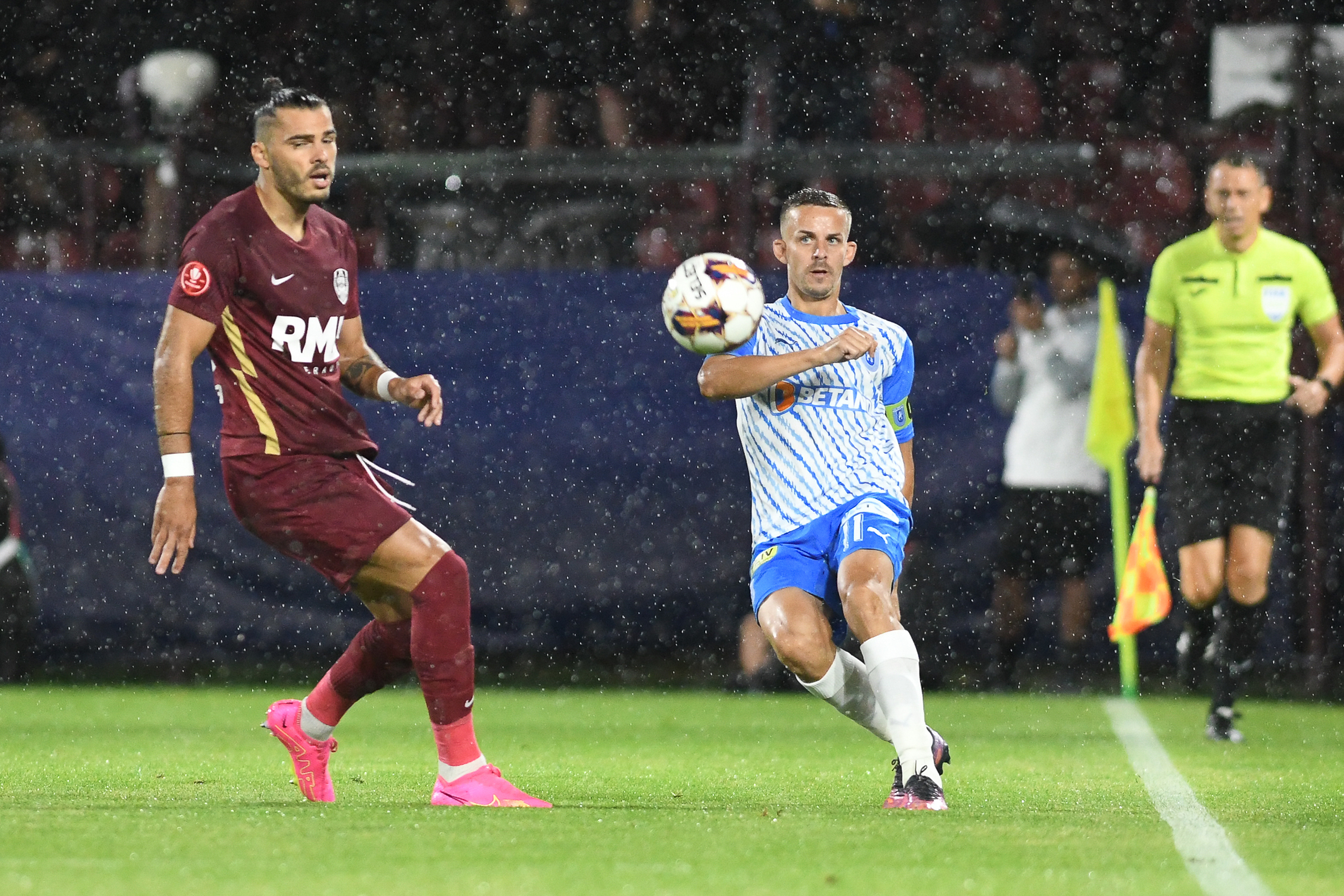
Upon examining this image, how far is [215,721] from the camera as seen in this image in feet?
30.5

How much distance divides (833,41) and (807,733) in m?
6.79

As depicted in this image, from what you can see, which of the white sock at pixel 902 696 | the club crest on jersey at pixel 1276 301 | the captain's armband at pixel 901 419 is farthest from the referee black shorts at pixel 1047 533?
the white sock at pixel 902 696

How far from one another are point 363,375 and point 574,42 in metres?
9.26

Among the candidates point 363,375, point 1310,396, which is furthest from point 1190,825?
point 1310,396

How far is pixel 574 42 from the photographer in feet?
48.8

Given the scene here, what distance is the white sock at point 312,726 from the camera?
19.4 ft

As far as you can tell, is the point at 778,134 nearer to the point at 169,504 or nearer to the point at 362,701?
the point at 362,701

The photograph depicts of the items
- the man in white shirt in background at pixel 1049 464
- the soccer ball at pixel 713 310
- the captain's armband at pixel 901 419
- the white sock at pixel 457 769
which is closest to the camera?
the white sock at pixel 457 769

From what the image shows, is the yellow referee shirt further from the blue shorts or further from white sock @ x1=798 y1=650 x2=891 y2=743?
white sock @ x1=798 y1=650 x2=891 y2=743

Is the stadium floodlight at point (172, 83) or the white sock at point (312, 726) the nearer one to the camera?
the white sock at point (312, 726)

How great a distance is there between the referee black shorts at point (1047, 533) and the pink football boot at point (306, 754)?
6.10 metres

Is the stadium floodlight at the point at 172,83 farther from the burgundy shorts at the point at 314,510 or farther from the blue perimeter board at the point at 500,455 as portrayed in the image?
the burgundy shorts at the point at 314,510

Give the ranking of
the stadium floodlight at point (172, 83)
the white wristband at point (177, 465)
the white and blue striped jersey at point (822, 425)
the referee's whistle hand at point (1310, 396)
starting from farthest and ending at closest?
the stadium floodlight at point (172, 83)
the referee's whistle hand at point (1310, 396)
the white and blue striped jersey at point (822, 425)
the white wristband at point (177, 465)

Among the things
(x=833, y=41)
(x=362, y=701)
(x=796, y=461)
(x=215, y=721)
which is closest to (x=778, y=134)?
(x=833, y=41)
